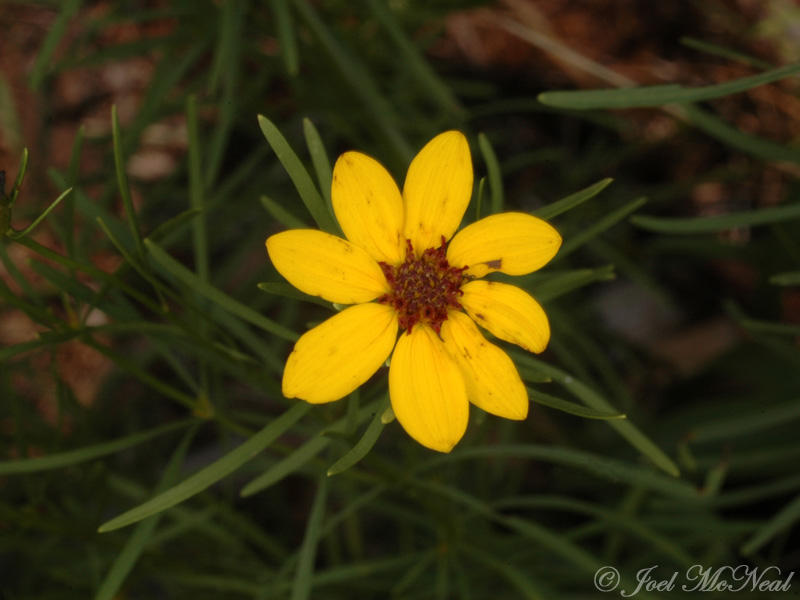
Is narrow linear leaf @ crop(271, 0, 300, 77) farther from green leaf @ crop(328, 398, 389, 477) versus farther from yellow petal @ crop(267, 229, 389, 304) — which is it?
green leaf @ crop(328, 398, 389, 477)

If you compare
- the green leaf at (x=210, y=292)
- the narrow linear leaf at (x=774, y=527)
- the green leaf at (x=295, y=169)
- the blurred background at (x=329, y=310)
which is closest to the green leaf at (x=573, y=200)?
the blurred background at (x=329, y=310)

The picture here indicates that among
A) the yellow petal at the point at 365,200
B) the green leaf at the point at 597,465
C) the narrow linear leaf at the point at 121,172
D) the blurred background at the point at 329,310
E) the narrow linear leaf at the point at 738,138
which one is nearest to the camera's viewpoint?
the yellow petal at the point at 365,200

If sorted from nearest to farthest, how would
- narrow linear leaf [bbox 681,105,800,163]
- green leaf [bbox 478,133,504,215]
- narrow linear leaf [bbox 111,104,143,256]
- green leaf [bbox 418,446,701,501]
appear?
1. narrow linear leaf [bbox 111,104,143,256]
2. green leaf [bbox 478,133,504,215]
3. green leaf [bbox 418,446,701,501]
4. narrow linear leaf [bbox 681,105,800,163]

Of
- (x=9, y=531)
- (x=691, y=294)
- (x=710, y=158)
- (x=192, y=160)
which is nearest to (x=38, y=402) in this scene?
(x=9, y=531)

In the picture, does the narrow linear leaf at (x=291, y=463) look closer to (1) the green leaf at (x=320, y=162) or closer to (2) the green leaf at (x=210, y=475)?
(2) the green leaf at (x=210, y=475)

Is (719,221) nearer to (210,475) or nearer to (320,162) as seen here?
(320,162)

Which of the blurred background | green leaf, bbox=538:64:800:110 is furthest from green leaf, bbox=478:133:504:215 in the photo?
green leaf, bbox=538:64:800:110
